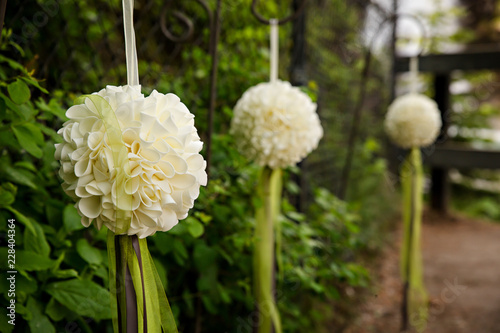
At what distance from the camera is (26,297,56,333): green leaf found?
2.57ft

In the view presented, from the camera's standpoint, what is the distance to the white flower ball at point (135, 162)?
22.0 inches

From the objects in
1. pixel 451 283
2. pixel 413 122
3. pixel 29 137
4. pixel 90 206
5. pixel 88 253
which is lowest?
pixel 451 283

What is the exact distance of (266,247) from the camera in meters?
1.13

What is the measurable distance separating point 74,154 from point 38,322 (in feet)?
1.37

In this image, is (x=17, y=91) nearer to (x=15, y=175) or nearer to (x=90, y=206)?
(x=15, y=175)

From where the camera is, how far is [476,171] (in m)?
5.62

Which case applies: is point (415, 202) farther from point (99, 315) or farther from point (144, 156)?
point (144, 156)

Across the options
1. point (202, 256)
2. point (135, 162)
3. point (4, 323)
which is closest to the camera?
point (135, 162)

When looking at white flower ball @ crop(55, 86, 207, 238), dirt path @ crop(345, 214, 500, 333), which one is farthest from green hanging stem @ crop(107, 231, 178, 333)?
dirt path @ crop(345, 214, 500, 333)

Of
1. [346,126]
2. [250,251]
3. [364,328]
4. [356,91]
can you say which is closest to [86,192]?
[250,251]

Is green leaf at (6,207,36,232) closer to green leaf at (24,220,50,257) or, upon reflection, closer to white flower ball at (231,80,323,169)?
green leaf at (24,220,50,257)

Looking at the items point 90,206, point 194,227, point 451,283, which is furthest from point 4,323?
point 451,283

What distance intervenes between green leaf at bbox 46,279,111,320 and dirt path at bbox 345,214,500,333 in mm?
1295

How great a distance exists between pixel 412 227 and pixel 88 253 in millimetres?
1444
